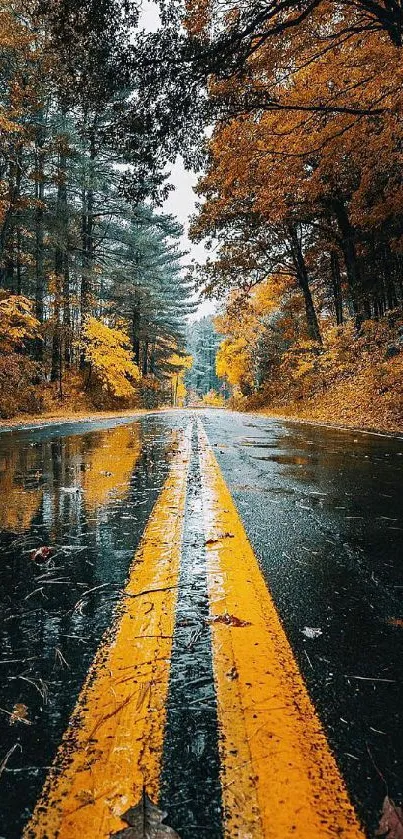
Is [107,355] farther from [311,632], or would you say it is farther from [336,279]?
[311,632]

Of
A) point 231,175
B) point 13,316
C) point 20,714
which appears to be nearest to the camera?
point 20,714

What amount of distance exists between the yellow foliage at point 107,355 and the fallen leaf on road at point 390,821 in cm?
2265

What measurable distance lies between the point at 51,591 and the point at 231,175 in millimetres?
11604

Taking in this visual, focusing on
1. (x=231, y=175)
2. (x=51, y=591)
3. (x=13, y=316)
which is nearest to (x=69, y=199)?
(x=13, y=316)

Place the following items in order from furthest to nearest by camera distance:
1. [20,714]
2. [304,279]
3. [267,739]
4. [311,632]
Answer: [304,279] → [311,632] → [20,714] → [267,739]

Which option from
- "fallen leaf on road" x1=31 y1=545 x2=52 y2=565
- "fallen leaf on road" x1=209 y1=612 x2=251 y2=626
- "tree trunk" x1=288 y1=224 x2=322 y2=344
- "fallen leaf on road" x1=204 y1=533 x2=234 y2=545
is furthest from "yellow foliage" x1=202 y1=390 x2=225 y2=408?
"fallen leaf on road" x1=209 y1=612 x2=251 y2=626

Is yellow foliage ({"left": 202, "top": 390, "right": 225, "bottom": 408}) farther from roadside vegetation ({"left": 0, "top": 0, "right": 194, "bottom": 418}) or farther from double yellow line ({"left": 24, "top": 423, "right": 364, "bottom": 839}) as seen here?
double yellow line ({"left": 24, "top": 423, "right": 364, "bottom": 839})

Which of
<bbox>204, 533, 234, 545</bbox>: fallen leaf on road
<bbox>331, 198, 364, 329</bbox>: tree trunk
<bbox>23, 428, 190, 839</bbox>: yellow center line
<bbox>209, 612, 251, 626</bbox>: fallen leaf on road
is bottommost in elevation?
<bbox>209, 612, 251, 626</bbox>: fallen leaf on road

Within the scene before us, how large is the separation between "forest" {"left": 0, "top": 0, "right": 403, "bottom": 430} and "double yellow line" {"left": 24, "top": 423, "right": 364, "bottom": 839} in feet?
26.6

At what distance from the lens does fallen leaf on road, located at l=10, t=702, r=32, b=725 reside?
3.48 ft

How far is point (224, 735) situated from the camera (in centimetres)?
99

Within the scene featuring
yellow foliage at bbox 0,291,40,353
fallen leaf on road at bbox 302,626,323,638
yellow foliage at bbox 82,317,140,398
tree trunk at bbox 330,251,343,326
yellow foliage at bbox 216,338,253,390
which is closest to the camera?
fallen leaf on road at bbox 302,626,323,638

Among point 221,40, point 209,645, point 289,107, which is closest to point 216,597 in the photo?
point 209,645

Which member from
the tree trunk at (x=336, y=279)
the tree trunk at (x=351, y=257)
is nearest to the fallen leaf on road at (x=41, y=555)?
the tree trunk at (x=351, y=257)
